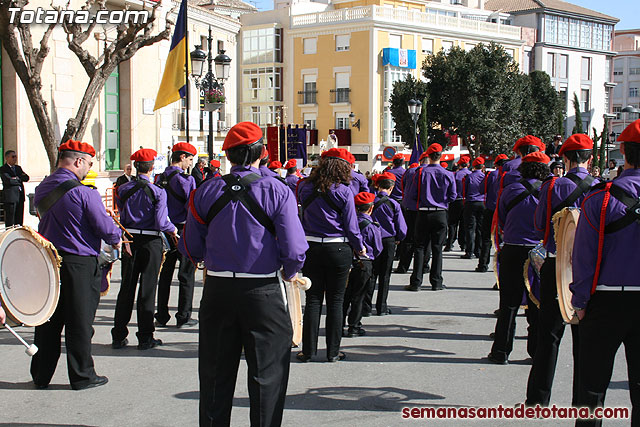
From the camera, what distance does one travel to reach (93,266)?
632 cm

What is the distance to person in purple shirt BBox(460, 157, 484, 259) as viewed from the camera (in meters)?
14.5

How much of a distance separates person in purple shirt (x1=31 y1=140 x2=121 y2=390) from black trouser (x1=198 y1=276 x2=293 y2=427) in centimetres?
206

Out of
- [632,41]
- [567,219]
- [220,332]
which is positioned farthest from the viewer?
[632,41]

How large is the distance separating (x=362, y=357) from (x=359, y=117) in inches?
1934

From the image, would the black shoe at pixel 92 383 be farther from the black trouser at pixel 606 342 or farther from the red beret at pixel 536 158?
the red beret at pixel 536 158

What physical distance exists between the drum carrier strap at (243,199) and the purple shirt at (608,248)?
1885 mm

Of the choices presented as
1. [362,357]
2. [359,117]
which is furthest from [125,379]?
[359,117]

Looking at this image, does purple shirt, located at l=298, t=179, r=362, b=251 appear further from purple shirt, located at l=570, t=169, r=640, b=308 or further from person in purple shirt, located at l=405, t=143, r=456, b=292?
person in purple shirt, located at l=405, t=143, r=456, b=292

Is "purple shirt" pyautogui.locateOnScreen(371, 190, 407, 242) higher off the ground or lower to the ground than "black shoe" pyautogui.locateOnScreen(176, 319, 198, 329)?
higher

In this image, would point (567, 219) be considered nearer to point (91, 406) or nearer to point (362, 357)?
point (362, 357)

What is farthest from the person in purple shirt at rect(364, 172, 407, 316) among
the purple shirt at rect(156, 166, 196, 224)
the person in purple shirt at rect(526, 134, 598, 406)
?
the person in purple shirt at rect(526, 134, 598, 406)

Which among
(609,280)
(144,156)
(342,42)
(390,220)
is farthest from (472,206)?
(342,42)

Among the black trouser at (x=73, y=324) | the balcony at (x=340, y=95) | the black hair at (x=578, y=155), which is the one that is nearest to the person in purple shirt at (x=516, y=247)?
the black hair at (x=578, y=155)

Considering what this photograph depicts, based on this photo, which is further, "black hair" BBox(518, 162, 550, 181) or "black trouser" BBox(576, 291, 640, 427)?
"black hair" BBox(518, 162, 550, 181)
